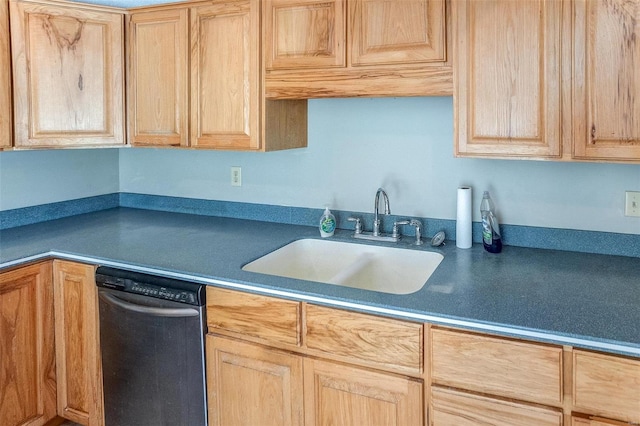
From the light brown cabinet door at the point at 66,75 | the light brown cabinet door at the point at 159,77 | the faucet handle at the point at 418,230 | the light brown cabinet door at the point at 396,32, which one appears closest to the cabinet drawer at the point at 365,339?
the faucet handle at the point at 418,230

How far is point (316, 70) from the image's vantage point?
210 cm

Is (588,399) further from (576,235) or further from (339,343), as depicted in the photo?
(576,235)

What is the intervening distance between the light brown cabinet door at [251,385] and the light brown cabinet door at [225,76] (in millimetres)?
907

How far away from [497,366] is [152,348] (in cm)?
125

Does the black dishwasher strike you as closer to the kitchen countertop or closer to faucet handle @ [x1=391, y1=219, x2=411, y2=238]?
the kitchen countertop

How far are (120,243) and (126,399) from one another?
25.7 inches

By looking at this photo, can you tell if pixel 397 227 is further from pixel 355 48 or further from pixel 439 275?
pixel 355 48

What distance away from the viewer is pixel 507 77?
1.78 m

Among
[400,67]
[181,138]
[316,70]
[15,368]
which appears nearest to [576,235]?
[400,67]

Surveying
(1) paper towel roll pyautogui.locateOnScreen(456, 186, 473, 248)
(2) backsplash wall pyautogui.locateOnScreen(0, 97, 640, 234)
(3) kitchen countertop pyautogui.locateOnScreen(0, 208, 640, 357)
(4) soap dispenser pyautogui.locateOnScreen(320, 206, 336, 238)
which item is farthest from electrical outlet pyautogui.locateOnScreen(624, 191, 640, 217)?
(4) soap dispenser pyautogui.locateOnScreen(320, 206, 336, 238)

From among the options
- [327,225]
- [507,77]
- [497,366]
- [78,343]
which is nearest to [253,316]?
[327,225]

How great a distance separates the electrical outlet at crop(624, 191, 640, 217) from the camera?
6.44 feet

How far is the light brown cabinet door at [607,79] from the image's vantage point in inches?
63.4

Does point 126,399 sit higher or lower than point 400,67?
lower
